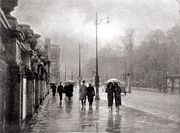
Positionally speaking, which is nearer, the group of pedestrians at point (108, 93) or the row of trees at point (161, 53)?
the group of pedestrians at point (108, 93)

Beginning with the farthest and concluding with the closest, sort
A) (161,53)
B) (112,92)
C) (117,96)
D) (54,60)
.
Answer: (54,60) → (161,53) → (112,92) → (117,96)

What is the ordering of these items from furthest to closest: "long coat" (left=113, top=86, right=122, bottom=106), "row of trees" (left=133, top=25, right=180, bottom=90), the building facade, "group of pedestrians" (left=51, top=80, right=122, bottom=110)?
the building facade, "row of trees" (left=133, top=25, right=180, bottom=90), "group of pedestrians" (left=51, top=80, right=122, bottom=110), "long coat" (left=113, top=86, right=122, bottom=106)

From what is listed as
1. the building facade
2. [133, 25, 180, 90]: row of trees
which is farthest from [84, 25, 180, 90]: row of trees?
the building facade

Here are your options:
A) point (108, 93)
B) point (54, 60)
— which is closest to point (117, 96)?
point (108, 93)

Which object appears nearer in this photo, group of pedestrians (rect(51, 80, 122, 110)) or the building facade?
group of pedestrians (rect(51, 80, 122, 110))

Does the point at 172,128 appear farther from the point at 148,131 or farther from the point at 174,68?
the point at 174,68

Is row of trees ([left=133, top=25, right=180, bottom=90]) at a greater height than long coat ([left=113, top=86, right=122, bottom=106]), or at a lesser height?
greater

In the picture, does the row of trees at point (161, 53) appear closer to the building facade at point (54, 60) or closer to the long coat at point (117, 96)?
the long coat at point (117, 96)

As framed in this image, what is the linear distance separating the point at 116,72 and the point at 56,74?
771 inches

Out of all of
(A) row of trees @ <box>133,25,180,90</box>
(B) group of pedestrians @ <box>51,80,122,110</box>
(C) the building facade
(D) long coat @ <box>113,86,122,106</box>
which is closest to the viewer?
(D) long coat @ <box>113,86,122,106</box>

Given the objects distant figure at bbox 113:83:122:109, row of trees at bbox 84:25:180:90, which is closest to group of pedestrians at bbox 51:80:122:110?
distant figure at bbox 113:83:122:109

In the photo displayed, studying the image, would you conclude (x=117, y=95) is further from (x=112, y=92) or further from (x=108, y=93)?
(x=108, y=93)

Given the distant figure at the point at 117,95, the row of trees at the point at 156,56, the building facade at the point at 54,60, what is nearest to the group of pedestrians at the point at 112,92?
the distant figure at the point at 117,95

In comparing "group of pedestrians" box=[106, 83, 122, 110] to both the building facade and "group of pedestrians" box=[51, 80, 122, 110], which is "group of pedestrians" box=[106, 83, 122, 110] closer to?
"group of pedestrians" box=[51, 80, 122, 110]
